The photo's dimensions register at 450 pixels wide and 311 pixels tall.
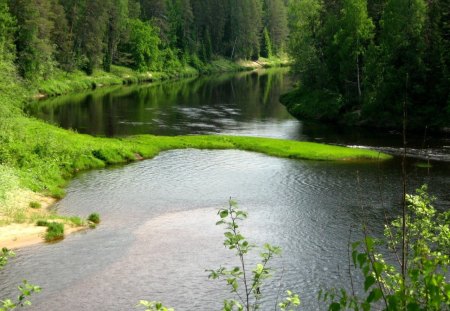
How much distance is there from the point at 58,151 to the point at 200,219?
61.1 feet

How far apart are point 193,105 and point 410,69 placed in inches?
1528

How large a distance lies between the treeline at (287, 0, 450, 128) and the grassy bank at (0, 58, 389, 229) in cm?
1577

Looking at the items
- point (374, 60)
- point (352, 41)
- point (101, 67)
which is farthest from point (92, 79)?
point (374, 60)

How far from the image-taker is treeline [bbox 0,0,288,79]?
9025 cm

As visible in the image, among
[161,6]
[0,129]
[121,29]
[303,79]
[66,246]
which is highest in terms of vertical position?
[161,6]

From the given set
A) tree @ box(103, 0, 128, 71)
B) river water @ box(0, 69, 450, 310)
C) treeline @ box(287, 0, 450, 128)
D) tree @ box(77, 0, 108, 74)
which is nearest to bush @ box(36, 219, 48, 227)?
river water @ box(0, 69, 450, 310)

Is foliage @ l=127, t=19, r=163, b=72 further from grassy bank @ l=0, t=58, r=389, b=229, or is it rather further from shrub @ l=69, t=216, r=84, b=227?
shrub @ l=69, t=216, r=84, b=227

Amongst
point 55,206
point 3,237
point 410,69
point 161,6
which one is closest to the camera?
point 3,237

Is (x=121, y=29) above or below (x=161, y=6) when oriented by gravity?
below

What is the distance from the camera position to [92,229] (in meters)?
31.0

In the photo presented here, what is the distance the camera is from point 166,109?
85938mm

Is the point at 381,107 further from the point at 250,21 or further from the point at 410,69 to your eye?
the point at 250,21

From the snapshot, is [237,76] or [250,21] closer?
[237,76]

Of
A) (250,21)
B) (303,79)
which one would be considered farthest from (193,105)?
(250,21)
